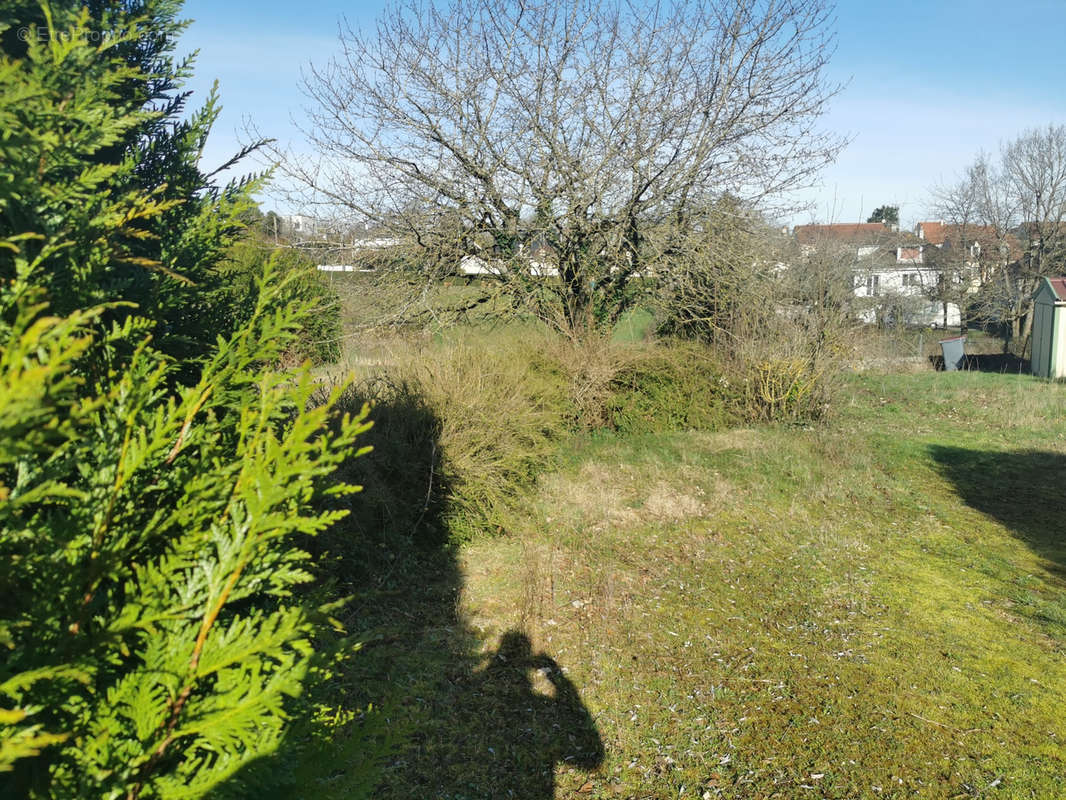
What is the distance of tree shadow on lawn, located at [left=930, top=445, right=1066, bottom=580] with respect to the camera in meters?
8.57

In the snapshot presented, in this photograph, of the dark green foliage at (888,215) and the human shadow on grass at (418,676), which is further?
the dark green foliage at (888,215)

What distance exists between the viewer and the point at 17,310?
1393 mm

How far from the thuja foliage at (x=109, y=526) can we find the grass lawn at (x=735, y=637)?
1.81 feet

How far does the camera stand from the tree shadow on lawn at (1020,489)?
857 cm

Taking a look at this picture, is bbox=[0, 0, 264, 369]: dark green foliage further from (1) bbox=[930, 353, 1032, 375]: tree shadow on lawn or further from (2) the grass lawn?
(1) bbox=[930, 353, 1032, 375]: tree shadow on lawn

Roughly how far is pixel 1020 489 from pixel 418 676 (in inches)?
376

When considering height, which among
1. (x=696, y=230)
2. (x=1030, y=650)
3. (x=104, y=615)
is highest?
(x=696, y=230)

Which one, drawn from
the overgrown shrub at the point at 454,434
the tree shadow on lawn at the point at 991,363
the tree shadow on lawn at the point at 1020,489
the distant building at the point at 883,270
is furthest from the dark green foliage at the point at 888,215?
the overgrown shrub at the point at 454,434

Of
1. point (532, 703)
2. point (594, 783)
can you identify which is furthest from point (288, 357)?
point (594, 783)

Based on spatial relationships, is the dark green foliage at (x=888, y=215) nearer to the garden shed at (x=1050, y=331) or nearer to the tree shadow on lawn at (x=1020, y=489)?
the garden shed at (x=1050, y=331)

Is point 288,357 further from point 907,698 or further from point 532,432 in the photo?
point 907,698

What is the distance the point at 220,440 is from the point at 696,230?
11566mm

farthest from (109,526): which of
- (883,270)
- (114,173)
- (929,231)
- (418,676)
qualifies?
(929,231)

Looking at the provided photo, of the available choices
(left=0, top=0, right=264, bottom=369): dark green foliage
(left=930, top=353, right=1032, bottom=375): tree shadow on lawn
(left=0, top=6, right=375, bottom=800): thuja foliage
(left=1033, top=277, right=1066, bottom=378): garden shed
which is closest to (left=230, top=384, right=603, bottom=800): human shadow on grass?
(left=0, top=6, right=375, bottom=800): thuja foliage
